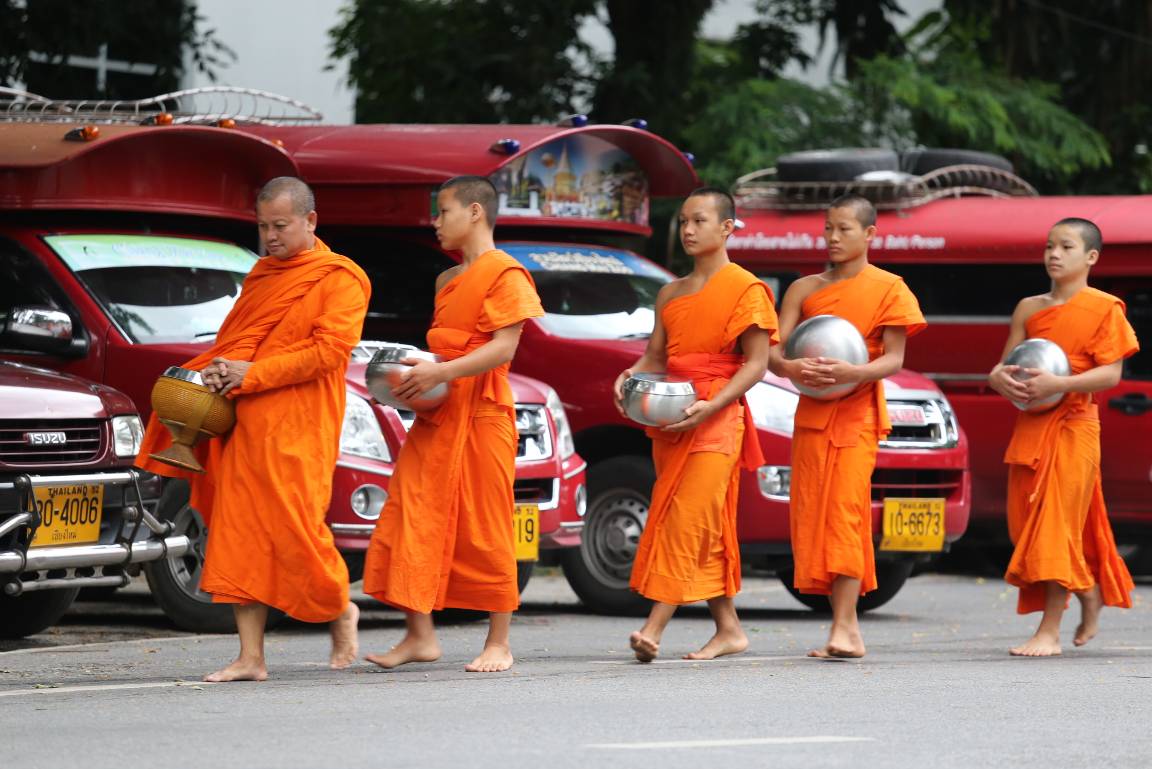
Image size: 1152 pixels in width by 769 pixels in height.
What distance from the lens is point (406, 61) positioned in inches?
720

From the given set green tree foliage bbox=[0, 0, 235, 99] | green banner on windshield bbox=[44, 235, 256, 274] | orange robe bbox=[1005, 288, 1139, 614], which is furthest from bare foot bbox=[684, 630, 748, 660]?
green tree foliage bbox=[0, 0, 235, 99]

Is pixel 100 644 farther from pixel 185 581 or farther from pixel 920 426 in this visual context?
pixel 920 426

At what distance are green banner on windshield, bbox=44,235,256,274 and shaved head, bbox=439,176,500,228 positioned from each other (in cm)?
242

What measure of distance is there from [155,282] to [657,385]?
2.85 meters

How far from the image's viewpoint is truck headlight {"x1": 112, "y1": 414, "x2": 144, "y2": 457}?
856cm

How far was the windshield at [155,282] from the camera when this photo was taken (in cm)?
955

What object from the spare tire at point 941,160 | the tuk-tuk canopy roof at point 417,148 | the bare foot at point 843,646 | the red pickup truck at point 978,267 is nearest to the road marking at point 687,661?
the bare foot at point 843,646

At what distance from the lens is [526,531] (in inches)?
376

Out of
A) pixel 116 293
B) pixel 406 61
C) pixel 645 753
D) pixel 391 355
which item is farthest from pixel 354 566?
pixel 406 61

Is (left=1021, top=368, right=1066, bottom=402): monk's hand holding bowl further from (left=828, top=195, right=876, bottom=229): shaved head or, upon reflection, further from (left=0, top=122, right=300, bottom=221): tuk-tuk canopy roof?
(left=0, top=122, right=300, bottom=221): tuk-tuk canopy roof

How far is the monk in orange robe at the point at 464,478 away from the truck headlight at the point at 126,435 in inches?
54.7

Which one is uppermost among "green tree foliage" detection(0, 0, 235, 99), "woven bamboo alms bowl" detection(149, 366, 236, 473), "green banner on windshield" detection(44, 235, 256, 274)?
"green tree foliage" detection(0, 0, 235, 99)

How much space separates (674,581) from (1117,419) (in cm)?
538

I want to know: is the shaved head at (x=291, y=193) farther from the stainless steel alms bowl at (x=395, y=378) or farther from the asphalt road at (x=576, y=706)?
the asphalt road at (x=576, y=706)
